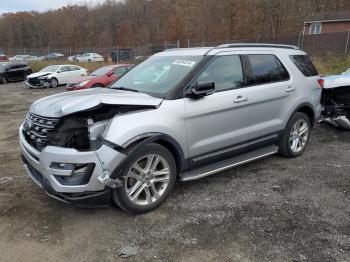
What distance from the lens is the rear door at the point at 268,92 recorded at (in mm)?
4820

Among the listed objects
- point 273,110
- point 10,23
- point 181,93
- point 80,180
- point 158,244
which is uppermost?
point 10,23

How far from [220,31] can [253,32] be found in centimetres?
464

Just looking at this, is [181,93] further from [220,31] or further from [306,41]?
[220,31]

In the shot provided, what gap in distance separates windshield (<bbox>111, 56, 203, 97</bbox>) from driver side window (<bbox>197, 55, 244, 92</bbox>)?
194mm

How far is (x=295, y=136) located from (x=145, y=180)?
9.91 feet

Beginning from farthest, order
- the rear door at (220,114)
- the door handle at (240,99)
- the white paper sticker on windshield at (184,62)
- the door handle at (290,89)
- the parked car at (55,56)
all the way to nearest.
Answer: the parked car at (55,56), the door handle at (290,89), the door handle at (240,99), the white paper sticker on windshield at (184,62), the rear door at (220,114)

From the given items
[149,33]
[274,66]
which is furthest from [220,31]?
[274,66]

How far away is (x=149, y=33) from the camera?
65.5 m

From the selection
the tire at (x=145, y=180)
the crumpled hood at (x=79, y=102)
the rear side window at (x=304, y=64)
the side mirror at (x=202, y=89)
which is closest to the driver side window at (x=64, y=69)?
the rear side window at (x=304, y=64)

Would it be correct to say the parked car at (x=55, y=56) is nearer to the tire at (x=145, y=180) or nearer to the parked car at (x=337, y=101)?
the parked car at (x=337, y=101)

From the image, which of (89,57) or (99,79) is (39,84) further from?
(89,57)

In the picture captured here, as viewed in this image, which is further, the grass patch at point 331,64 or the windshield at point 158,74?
the grass patch at point 331,64

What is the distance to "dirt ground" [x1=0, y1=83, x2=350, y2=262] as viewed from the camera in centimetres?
318

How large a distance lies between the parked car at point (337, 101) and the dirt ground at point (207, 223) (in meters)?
2.64
